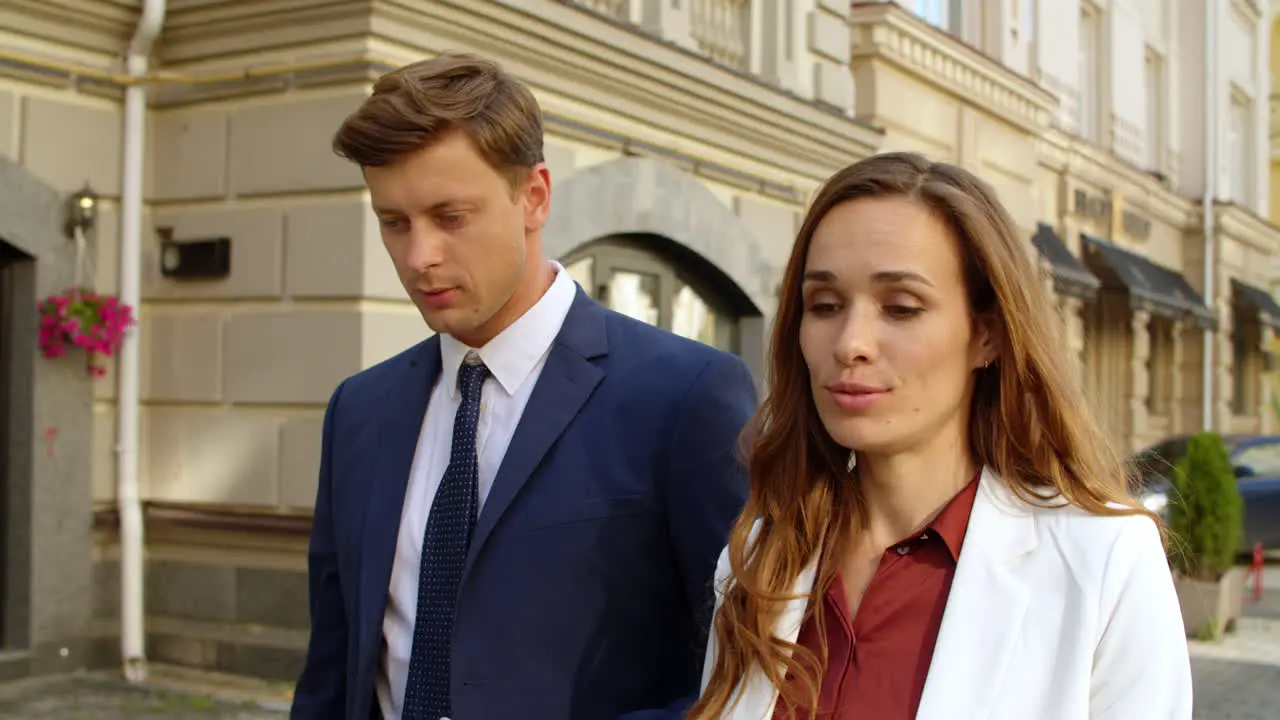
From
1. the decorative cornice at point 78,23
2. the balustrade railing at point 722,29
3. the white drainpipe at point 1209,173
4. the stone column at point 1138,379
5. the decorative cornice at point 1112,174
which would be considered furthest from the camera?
the white drainpipe at point 1209,173

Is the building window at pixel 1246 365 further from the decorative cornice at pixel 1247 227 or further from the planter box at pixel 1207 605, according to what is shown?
the planter box at pixel 1207 605

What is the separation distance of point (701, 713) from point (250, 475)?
17.4 feet

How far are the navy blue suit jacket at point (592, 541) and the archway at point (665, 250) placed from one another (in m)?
5.01

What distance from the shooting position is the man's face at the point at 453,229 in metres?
2.06

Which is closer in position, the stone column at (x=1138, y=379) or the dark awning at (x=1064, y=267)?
the dark awning at (x=1064, y=267)

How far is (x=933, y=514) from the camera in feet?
6.11

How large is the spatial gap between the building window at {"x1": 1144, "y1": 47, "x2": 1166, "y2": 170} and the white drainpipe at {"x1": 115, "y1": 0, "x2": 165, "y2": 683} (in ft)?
60.7

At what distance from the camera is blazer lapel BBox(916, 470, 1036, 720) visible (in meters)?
1.69

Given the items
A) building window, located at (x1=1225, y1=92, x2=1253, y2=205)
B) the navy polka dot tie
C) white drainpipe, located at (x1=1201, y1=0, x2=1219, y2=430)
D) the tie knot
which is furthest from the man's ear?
building window, located at (x1=1225, y1=92, x2=1253, y2=205)

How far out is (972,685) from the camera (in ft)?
5.55

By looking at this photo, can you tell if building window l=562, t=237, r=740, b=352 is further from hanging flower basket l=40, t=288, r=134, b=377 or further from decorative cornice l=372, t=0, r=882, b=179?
hanging flower basket l=40, t=288, r=134, b=377

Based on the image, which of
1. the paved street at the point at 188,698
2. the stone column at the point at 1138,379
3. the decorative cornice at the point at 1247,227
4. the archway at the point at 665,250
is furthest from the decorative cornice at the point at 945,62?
the decorative cornice at the point at 1247,227

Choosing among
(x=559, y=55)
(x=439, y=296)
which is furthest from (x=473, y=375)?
(x=559, y=55)

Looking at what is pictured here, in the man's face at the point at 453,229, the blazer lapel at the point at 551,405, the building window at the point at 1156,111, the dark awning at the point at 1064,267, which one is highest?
the building window at the point at 1156,111
